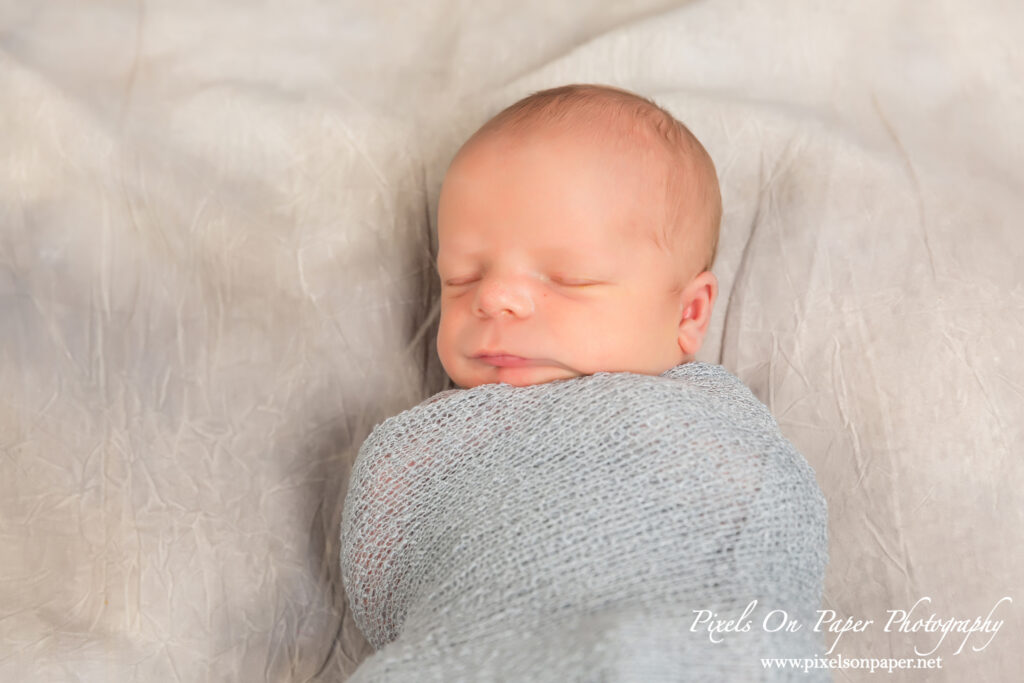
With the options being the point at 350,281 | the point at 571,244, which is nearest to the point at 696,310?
the point at 571,244

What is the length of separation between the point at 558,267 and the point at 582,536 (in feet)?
1.14

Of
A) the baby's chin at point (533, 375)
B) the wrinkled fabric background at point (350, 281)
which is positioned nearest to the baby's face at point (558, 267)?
the baby's chin at point (533, 375)

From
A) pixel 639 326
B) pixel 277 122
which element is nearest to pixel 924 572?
pixel 639 326

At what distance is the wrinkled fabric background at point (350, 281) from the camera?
1227mm

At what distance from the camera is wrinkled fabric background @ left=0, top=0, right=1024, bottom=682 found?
1227 millimetres

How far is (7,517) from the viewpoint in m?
1.20

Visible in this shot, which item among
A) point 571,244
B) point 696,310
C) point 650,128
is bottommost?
point 696,310

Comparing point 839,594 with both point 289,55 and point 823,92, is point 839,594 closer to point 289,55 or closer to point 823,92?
point 823,92

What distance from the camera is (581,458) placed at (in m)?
1.02

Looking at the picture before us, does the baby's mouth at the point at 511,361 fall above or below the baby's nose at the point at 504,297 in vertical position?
below

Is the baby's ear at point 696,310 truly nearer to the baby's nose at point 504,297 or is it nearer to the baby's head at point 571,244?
the baby's head at point 571,244

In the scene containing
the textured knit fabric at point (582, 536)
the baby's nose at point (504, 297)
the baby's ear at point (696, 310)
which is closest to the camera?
the textured knit fabric at point (582, 536)

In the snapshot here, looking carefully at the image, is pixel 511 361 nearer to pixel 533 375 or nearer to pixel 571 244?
pixel 533 375

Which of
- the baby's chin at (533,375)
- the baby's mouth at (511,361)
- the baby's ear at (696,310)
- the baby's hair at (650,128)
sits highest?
the baby's hair at (650,128)
